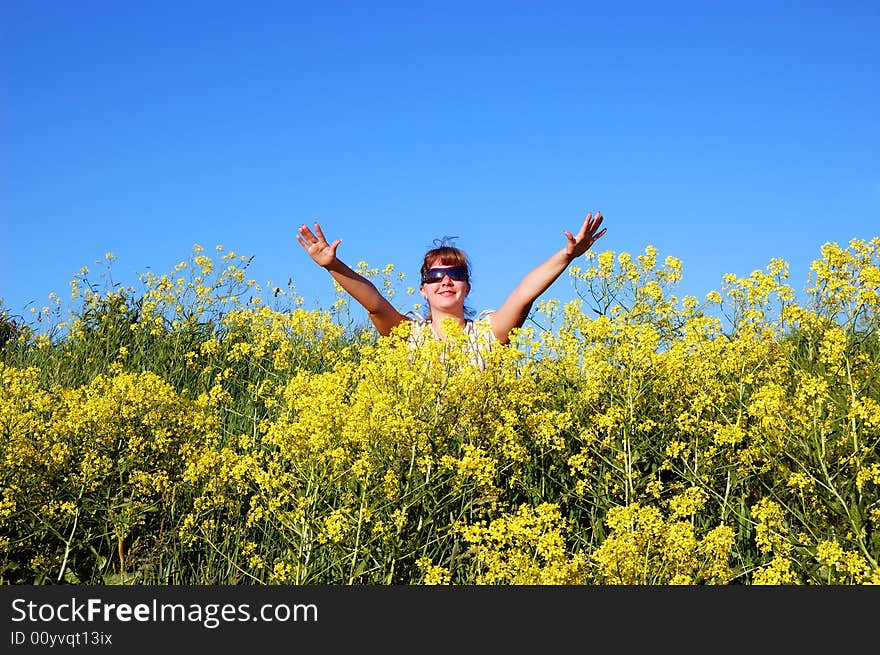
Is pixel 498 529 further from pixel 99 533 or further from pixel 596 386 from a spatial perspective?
pixel 99 533

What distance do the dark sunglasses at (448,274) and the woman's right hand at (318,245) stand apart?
0.87m

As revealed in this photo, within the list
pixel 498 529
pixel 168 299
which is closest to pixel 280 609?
pixel 498 529

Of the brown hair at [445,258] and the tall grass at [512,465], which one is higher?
the brown hair at [445,258]

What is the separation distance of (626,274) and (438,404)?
5.30 ft

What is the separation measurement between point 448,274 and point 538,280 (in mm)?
742

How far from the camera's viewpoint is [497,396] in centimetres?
420

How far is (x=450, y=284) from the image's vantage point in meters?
6.18

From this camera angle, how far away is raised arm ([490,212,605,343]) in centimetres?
559

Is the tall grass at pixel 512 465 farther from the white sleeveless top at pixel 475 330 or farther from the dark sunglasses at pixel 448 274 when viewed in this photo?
the dark sunglasses at pixel 448 274

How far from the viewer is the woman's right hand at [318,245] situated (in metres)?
5.66

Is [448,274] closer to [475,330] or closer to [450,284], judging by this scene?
[450,284]

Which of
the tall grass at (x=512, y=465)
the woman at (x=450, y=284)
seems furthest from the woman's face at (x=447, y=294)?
the tall grass at (x=512, y=465)

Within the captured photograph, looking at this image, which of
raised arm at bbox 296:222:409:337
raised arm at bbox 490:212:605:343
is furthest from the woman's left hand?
raised arm at bbox 296:222:409:337

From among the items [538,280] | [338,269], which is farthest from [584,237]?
[338,269]
